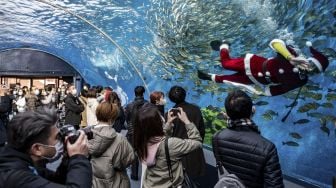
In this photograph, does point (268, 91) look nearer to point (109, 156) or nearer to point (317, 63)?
point (317, 63)

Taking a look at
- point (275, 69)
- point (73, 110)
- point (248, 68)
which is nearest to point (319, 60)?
point (275, 69)

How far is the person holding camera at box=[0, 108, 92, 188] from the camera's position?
1.96 m

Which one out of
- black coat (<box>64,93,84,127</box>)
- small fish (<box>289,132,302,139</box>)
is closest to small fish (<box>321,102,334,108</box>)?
small fish (<box>289,132,302,139</box>)

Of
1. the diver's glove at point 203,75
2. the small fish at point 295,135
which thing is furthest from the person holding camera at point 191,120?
the diver's glove at point 203,75

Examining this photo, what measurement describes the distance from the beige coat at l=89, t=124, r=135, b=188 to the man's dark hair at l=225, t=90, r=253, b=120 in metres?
1.47

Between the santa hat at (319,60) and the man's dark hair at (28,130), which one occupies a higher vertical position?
the santa hat at (319,60)

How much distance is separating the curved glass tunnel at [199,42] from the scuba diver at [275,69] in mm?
109

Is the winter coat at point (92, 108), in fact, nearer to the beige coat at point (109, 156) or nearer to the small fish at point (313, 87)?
the beige coat at point (109, 156)

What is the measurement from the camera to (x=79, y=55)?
21.8 m

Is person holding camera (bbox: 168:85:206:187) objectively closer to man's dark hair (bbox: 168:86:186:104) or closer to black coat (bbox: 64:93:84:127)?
man's dark hair (bbox: 168:86:186:104)

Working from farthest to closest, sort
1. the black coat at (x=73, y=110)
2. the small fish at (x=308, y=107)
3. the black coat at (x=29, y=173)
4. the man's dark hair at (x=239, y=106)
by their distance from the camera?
1. the black coat at (x=73, y=110)
2. the small fish at (x=308, y=107)
3. the man's dark hair at (x=239, y=106)
4. the black coat at (x=29, y=173)

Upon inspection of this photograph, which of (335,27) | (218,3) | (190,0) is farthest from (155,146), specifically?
(190,0)

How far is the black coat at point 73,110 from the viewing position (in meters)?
9.79

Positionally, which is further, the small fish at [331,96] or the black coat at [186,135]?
the black coat at [186,135]
